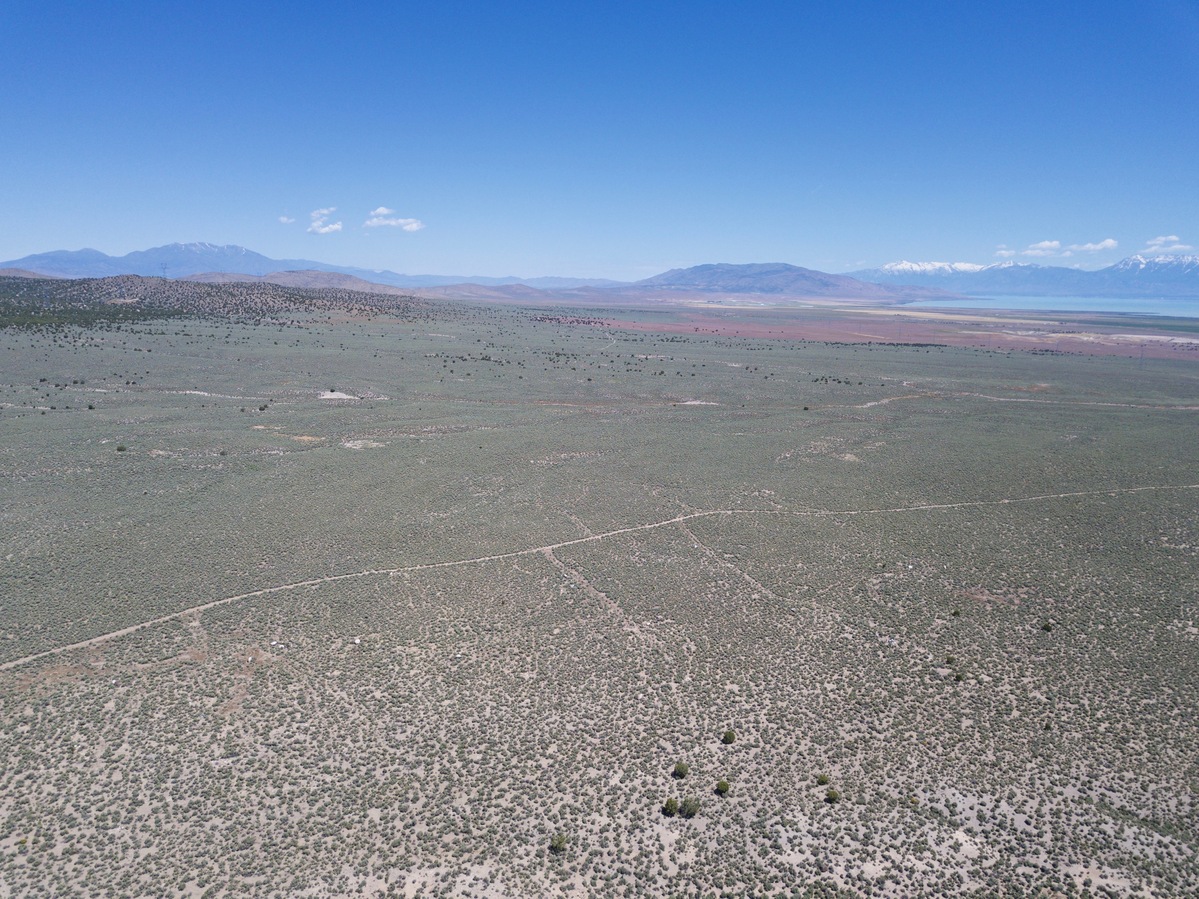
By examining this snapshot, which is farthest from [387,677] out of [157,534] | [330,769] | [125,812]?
[157,534]

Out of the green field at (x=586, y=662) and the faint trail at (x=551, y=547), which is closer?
the green field at (x=586, y=662)

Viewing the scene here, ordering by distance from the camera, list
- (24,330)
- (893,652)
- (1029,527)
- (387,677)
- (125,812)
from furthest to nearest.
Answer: (24,330), (1029,527), (893,652), (387,677), (125,812)

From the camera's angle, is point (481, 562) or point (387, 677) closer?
point (387, 677)

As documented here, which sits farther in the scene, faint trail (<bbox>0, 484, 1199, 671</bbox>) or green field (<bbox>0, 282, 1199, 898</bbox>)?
faint trail (<bbox>0, 484, 1199, 671</bbox>)

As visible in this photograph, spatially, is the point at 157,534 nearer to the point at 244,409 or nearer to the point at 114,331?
the point at 244,409
